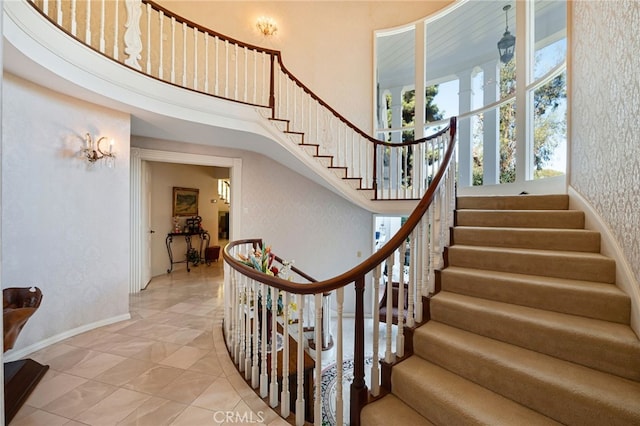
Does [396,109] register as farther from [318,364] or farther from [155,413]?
[155,413]

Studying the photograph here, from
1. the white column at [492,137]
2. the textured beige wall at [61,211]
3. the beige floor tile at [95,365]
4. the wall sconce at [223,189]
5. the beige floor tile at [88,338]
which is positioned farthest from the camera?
the wall sconce at [223,189]

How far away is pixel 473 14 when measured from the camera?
14.7 feet

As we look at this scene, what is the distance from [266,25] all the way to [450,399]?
5.73 meters

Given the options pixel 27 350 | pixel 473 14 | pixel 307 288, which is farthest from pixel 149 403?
pixel 473 14

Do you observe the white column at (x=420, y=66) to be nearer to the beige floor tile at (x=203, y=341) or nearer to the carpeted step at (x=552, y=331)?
the carpeted step at (x=552, y=331)

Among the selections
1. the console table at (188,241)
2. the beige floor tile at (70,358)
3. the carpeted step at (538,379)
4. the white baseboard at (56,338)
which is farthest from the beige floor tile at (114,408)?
the console table at (188,241)

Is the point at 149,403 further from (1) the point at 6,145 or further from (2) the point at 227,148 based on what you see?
(2) the point at 227,148

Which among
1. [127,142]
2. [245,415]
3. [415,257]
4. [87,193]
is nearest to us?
[245,415]

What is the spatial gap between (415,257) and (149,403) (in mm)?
2084

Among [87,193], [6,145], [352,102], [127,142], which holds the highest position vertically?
[352,102]

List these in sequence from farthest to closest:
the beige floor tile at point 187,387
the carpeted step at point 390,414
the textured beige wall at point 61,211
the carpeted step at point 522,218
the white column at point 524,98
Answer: the white column at point 524,98 → the textured beige wall at point 61,211 → the carpeted step at point 522,218 → the beige floor tile at point 187,387 → the carpeted step at point 390,414

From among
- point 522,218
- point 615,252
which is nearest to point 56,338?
point 522,218

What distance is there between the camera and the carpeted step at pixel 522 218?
232 cm

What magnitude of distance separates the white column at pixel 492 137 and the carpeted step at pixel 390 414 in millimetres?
3800
